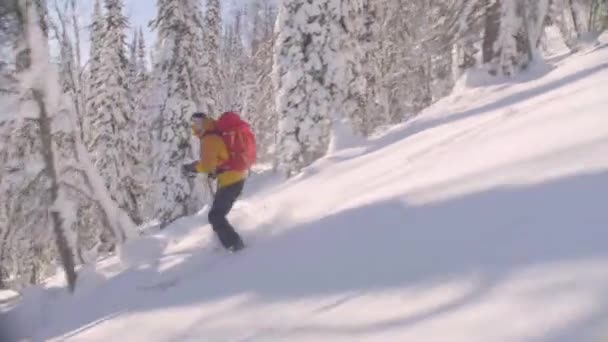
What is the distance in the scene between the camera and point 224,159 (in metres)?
7.23

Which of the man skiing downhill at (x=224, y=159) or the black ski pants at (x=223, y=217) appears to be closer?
the man skiing downhill at (x=224, y=159)

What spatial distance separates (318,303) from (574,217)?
5.97 feet

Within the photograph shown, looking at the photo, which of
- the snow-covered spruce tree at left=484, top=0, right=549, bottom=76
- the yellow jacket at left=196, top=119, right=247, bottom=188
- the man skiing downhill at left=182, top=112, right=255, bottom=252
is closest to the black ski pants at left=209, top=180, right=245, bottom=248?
the man skiing downhill at left=182, top=112, right=255, bottom=252

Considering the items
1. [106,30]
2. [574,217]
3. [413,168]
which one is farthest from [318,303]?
[106,30]

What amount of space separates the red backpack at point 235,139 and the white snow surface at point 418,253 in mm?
913

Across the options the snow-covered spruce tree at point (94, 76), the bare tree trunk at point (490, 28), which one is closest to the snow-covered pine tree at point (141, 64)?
the snow-covered spruce tree at point (94, 76)

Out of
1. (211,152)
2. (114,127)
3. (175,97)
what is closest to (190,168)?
(211,152)

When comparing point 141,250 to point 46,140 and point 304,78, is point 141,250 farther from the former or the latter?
point 304,78

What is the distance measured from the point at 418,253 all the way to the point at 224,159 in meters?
3.26

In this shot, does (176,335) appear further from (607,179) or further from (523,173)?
(607,179)

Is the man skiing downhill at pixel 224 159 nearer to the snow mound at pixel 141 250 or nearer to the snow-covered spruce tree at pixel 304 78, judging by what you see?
the snow mound at pixel 141 250

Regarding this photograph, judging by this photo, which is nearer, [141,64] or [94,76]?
[94,76]

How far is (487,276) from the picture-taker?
367 centimetres

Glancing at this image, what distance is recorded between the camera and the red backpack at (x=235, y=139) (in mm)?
7207
